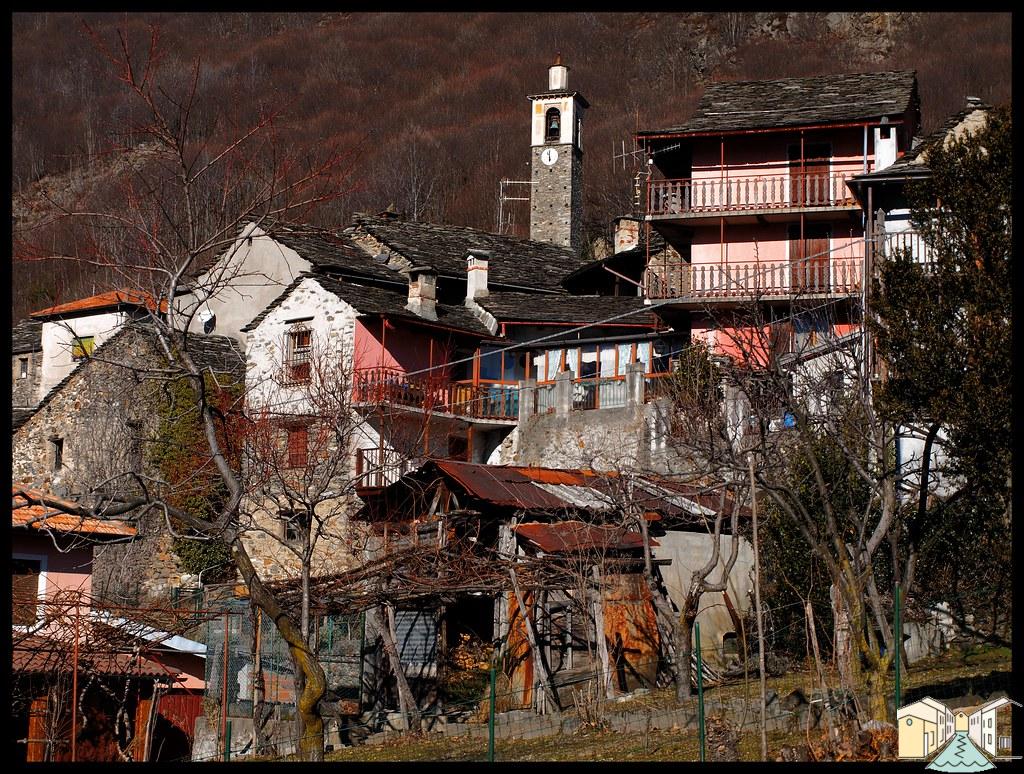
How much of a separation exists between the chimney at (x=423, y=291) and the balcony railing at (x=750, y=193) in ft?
20.2

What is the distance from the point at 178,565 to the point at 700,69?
78.5 metres

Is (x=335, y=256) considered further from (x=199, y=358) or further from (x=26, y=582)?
(x=26, y=582)

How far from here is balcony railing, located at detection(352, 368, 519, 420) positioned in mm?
33562

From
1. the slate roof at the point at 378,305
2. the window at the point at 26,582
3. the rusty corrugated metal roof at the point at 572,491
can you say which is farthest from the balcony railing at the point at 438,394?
the window at the point at 26,582

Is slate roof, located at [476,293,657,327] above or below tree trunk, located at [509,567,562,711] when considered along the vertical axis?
above

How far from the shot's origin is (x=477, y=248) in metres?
44.2

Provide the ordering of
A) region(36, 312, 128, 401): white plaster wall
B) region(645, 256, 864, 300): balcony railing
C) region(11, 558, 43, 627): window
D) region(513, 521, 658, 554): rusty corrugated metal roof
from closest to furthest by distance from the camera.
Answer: region(513, 521, 658, 554): rusty corrugated metal roof, region(11, 558, 43, 627): window, region(645, 256, 864, 300): balcony railing, region(36, 312, 128, 401): white plaster wall

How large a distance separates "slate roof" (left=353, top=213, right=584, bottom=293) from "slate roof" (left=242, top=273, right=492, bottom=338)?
240 cm

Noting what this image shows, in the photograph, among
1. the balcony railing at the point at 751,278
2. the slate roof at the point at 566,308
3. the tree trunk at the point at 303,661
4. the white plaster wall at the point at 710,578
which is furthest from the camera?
the slate roof at the point at 566,308

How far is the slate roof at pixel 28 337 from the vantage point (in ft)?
149

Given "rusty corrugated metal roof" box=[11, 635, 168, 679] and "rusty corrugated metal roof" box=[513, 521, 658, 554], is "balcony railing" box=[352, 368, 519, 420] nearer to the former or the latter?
"rusty corrugated metal roof" box=[513, 521, 658, 554]

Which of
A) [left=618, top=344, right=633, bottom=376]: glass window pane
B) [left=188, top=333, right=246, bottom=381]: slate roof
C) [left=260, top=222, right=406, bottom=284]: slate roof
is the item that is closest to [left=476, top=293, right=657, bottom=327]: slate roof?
[left=618, top=344, right=633, bottom=376]: glass window pane

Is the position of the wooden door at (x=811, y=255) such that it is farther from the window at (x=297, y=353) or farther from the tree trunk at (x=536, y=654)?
the tree trunk at (x=536, y=654)

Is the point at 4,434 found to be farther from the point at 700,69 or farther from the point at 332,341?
the point at 700,69
